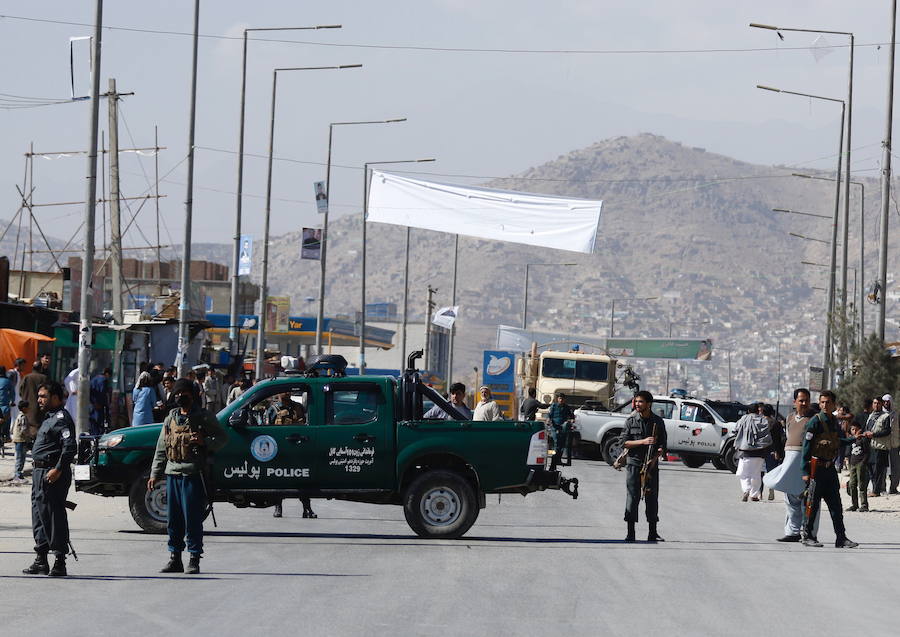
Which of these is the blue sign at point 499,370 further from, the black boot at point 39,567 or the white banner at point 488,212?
the black boot at point 39,567

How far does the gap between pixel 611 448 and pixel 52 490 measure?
26.0 metres

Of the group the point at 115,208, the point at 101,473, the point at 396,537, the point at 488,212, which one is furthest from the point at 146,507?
the point at 115,208

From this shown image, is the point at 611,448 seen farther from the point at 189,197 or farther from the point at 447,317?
the point at 447,317

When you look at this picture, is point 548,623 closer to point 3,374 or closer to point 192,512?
point 192,512

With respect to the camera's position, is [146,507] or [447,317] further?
[447,317]

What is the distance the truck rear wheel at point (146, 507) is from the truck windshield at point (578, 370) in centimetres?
2869

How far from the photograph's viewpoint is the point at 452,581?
41.6 feet

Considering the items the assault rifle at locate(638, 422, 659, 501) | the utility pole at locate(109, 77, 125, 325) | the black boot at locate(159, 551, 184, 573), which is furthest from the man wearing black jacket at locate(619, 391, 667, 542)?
the utility pole at locate(109, 77, 125, 325)

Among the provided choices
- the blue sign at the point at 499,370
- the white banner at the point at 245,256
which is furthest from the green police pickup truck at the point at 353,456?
the blue sign at the point at 499,370

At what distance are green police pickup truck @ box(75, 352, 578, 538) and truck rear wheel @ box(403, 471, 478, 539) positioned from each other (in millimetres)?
11

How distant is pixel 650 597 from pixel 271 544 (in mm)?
5193

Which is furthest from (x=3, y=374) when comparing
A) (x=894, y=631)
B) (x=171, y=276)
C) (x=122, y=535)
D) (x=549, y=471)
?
(x=171, y=276)

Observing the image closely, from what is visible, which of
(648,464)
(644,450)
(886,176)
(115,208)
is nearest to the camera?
(648,464)

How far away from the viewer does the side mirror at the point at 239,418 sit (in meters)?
16.7
